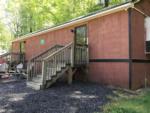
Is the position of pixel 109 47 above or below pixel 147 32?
below

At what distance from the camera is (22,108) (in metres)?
5.73

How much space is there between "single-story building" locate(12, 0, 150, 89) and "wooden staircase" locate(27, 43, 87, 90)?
0.88 metres

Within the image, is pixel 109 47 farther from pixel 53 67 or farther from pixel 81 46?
pixel 53 67

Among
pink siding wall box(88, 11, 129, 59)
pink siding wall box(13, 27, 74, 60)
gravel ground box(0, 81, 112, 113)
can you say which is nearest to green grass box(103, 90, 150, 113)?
gravel ground box(0, 81, 112, 113)

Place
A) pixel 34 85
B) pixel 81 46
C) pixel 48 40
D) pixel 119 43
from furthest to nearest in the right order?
pixel 48 40, pixel 81 46, pixel 119 43, pixel 34 85

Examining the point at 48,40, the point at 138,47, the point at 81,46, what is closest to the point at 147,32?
the point at 138,47

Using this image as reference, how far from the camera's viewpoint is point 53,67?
29.8 ft

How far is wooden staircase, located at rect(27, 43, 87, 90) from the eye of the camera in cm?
859

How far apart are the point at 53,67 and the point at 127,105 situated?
4130mm

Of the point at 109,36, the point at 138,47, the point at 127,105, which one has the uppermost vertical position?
the point at 109,36

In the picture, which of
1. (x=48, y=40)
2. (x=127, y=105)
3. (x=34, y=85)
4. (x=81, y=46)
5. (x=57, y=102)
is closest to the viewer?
(x=127, y=105)

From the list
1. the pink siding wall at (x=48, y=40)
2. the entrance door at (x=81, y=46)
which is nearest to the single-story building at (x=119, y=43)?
the entrance door at (x=81, y=46)

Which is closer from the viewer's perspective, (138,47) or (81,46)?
(138,47)

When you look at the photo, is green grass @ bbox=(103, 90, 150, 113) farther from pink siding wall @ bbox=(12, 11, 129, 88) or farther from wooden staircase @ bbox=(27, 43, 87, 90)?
wooden staircase @ bbox=(27, 43, 87, 90)
